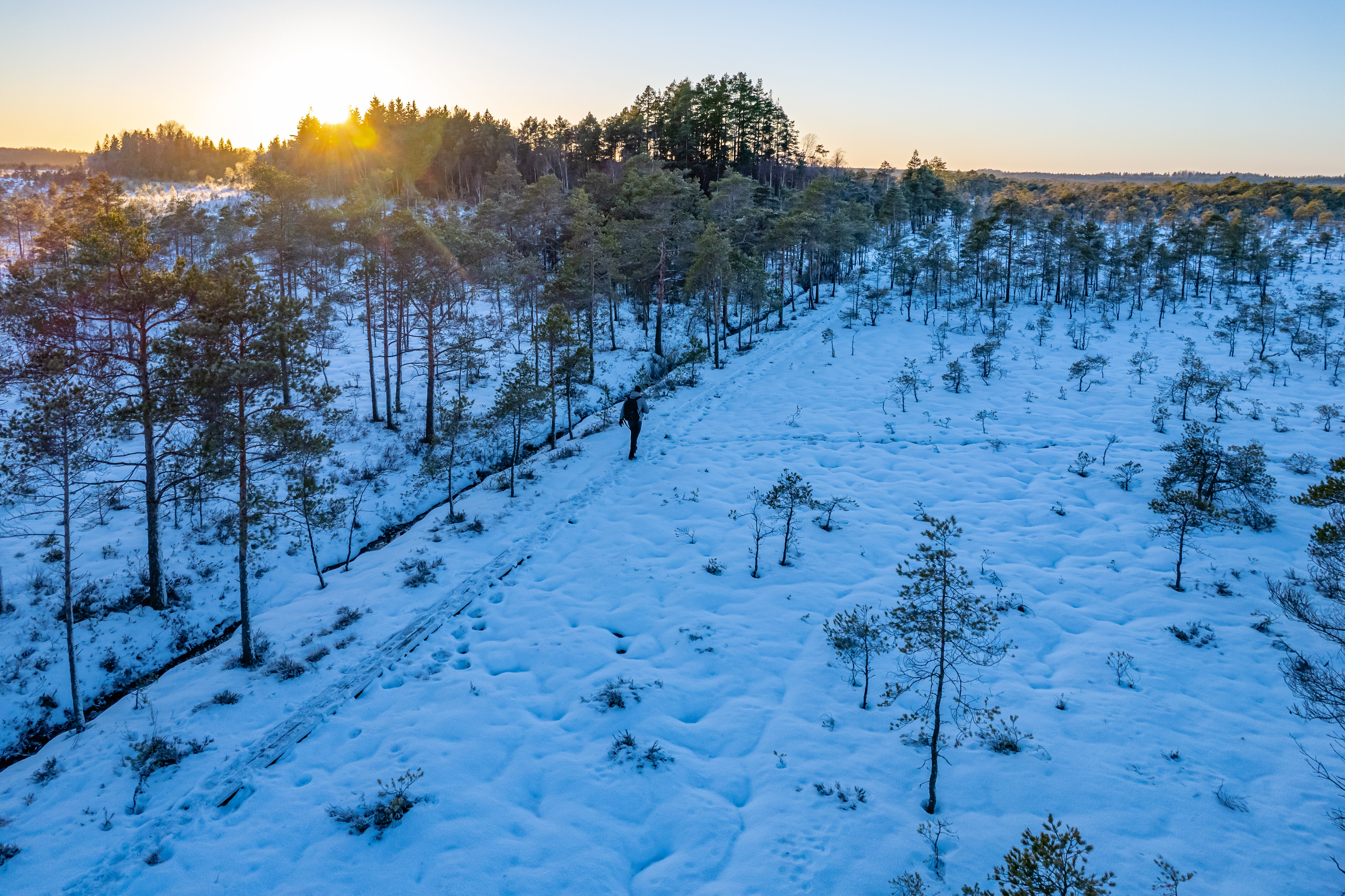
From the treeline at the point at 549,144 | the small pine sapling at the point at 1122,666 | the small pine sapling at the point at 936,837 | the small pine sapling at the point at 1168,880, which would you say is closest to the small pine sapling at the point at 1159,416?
the small pine sapling at the point at 1122,666

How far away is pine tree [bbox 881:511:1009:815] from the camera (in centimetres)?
762

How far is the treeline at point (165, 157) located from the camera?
11638cm

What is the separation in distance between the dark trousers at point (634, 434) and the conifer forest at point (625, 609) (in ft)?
1.35

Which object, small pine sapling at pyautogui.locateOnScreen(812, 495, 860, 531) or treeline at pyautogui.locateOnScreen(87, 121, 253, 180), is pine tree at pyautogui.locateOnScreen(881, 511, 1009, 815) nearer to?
small pine sapling at pyautogui.locateOnScreen(812, 495, 860, 531)

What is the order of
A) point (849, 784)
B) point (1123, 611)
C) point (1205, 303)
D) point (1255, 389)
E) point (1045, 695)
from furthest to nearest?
point (1205, 303), point (1255, 389), point (1123, 611), point (1045, 695), point (849, 784)

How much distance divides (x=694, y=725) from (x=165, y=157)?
169725 mm

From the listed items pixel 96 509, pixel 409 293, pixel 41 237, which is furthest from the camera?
pixel 41 237

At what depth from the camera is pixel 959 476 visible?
2047cm

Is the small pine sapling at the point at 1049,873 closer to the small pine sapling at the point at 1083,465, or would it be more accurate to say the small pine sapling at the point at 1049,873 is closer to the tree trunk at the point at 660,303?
the small pine sapling at the point at 1083,465

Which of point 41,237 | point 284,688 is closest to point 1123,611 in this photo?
point 284,688


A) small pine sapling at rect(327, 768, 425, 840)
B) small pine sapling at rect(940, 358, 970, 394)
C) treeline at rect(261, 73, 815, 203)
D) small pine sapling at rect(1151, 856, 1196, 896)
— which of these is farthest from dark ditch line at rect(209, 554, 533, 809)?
treeline at rect(261, 73, 815, 203)

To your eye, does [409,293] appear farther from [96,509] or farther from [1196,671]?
[1196,671]

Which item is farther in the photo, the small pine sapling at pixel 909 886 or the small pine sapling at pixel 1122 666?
the small pine sapling at pixel 1122 666

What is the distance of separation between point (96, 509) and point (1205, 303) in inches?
3071
